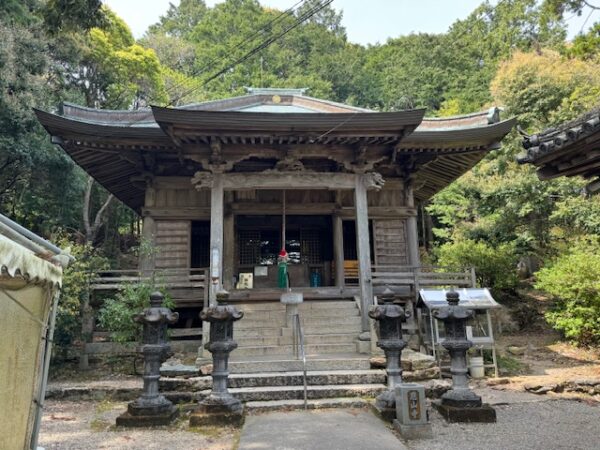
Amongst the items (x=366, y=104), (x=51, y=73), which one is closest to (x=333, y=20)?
(x=366, y=104)

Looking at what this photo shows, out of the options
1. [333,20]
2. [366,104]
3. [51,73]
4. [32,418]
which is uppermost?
[333,20]

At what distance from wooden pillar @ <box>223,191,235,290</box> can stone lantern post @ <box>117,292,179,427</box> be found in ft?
17.2

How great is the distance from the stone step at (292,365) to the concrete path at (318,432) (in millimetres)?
1209

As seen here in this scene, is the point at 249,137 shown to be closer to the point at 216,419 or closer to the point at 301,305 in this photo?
the point at 301,305

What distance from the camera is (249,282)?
12117 mm

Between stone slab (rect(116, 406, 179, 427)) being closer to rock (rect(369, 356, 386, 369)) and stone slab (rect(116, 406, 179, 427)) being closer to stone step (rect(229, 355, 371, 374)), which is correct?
stone step (rect(229, 355, 371, 374))

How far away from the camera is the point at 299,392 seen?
605 cm

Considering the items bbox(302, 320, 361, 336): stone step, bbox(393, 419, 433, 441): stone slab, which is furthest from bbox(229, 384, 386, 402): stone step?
bbox(302, 320, 361, 336): stone step

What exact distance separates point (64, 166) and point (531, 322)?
17597 mm

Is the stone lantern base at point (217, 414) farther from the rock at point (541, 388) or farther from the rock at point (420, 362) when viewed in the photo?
the rock at point (541, 388)

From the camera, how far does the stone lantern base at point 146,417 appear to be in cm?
508

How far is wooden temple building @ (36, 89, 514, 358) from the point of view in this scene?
8.30 metres

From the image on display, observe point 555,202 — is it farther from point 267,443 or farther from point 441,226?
point 267,443

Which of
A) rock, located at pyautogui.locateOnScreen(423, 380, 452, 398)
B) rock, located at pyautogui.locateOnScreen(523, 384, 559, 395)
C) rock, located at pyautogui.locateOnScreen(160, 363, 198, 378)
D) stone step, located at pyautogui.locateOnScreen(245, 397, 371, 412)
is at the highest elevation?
rock, located at pyautogui.locateOnScreen(160, 363, 198, 378)
